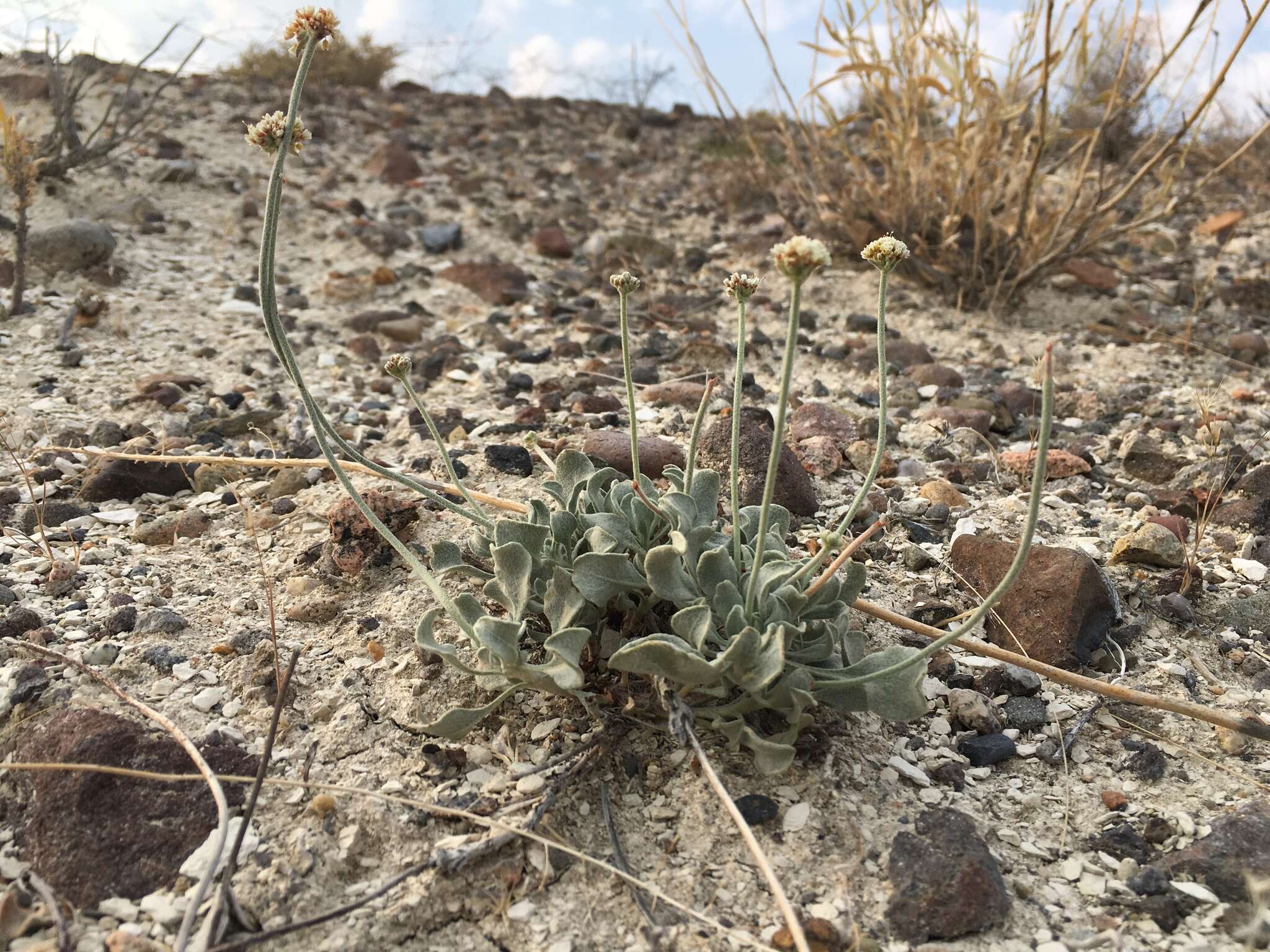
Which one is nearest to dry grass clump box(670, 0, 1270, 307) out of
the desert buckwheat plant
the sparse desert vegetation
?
the sparse desert vegetation

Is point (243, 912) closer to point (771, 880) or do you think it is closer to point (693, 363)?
point (771, 880)

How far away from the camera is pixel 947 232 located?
4.07 m

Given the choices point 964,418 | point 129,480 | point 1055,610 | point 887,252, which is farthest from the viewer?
point 964,418

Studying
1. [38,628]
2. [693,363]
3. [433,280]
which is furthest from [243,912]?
[433,280]

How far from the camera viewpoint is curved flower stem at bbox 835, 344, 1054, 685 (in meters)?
1.13

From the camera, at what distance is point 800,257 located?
4.18 ft

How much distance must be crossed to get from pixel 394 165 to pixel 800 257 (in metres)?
4.95

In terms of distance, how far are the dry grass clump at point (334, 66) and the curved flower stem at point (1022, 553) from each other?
6594mm

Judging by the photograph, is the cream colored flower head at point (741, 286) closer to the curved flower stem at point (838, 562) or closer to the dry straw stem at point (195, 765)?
the curved flower stem at point (838, 562)

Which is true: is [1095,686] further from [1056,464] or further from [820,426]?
[820,426]

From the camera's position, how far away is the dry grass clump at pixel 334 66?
696 cm

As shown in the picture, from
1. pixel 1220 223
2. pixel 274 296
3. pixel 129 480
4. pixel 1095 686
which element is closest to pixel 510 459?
pixel 129 480

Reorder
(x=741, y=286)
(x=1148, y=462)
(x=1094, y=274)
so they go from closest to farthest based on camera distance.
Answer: (x=741, y=286)
(x=1148, y=462)
(x=1094, y=274)

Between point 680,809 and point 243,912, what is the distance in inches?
27.1
